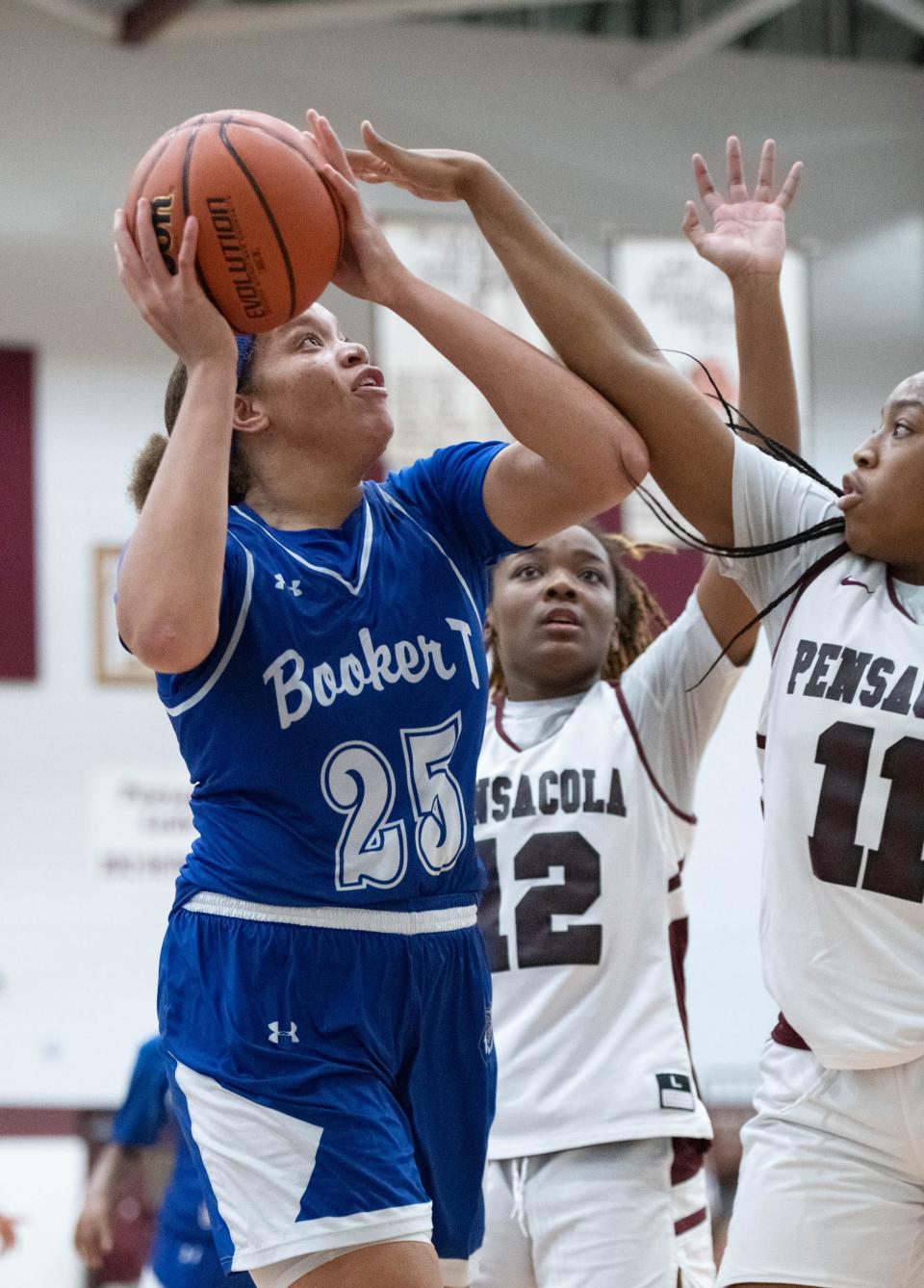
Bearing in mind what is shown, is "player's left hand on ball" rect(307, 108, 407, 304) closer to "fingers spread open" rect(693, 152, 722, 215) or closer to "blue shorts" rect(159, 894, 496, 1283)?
"fingers spread open" rect(693, 152, 722, 215)

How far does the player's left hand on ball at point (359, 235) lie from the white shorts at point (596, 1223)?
1827mm

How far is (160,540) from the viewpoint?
226cm

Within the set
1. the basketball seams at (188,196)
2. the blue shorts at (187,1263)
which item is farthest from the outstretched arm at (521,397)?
the blue shorts at (187,1263)

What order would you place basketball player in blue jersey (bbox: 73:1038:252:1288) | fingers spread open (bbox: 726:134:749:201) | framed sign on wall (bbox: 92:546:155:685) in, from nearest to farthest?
fingers spread open (bbox: 726:134:749:201), basketball player in blue jersey (bbox: 73:1038:252:1288), framed sign on wall (bbox: 92:546:155:685)

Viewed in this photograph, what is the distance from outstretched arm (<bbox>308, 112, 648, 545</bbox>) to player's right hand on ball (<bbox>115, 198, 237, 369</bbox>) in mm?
291

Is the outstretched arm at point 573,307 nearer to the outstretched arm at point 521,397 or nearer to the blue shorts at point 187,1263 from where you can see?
the outstretched arm at point 521,397

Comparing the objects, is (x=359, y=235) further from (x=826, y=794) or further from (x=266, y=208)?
(x=826, y=794)

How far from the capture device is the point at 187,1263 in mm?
4051

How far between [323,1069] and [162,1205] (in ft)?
9.11

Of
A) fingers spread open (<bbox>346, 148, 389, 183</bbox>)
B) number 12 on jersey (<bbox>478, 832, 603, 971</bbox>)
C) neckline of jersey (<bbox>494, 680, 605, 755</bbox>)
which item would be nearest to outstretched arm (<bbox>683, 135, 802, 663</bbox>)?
fingers spread open (<bbox>346, 148, 389, 183</bbox>)

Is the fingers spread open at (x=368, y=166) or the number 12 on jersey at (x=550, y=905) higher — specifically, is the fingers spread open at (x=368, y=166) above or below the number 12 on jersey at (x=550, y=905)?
above

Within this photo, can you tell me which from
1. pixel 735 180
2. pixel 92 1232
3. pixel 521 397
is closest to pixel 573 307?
pixel 521 397

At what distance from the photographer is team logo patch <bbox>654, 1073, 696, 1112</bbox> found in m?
3.37

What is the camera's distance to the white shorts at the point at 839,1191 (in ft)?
8.14
